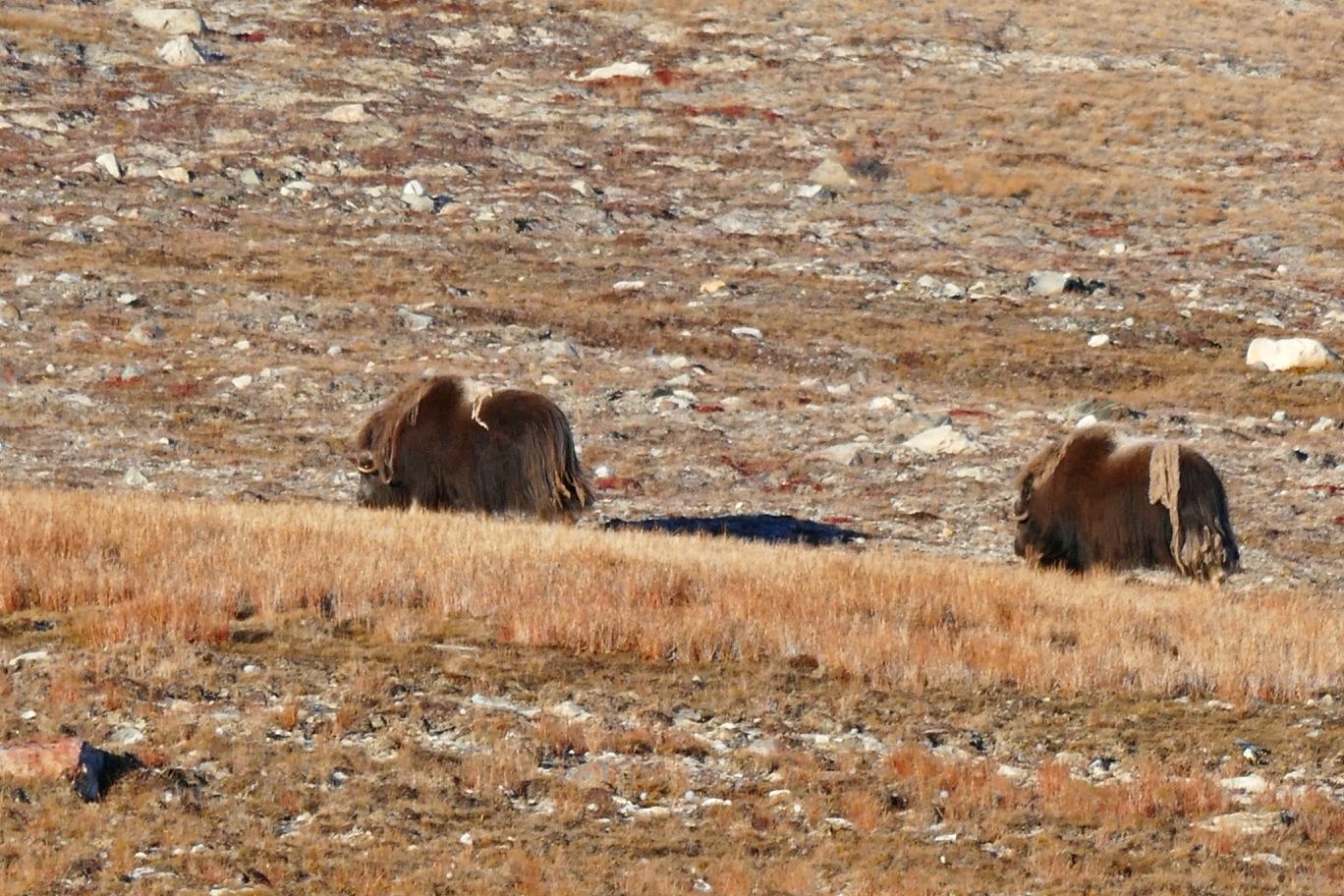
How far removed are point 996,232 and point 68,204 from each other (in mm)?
18153

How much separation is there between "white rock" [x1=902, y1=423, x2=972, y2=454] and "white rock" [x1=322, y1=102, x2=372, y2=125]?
21.9 meters

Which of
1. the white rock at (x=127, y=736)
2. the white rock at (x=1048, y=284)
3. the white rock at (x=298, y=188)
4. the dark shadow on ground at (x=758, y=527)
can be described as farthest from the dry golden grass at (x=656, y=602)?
the white rock at (x=298, y=188)

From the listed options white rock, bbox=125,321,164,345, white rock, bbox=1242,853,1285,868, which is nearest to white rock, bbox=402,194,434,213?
white rock, bbox=125,321,164,345

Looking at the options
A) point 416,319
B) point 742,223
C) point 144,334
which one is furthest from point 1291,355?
point 144,334

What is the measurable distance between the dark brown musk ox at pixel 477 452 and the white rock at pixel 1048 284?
18.8 meters

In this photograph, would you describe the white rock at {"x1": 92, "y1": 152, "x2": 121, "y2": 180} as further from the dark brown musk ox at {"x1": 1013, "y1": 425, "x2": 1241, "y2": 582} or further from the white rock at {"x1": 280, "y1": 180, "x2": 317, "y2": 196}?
the dark brown musk ox at {"x1": 1013, "y1": 425, "x2": 1241, "y2": 582}

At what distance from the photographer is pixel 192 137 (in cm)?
3747

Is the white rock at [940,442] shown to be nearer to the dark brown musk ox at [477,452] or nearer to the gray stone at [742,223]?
the dark brown musk ox at [477,452]

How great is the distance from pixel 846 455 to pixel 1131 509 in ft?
25.1

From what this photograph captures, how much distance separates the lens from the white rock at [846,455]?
20.4 m

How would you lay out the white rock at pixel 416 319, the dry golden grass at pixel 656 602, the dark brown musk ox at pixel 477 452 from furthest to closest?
the white rock at pixel 416 319, the dark brown musk ox at pixel 477 452, the dry golden grass at pixel 656 602

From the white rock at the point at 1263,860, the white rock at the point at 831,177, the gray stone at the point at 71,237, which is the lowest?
the white rock at the point at 1263,860

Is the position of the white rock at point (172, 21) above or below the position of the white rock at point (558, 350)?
above

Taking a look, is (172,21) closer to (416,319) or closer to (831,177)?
(831,177)
